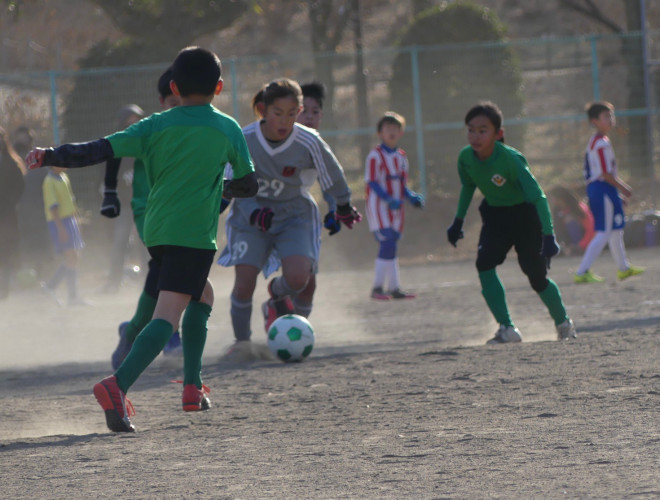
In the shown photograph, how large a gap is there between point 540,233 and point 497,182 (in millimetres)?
444

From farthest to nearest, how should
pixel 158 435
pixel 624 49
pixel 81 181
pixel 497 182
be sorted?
pixel 624 49 < pixel 81 181 < pixel 497 182 < pixel 158 435

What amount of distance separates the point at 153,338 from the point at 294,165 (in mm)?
2334

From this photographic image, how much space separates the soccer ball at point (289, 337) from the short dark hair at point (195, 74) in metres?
2.25

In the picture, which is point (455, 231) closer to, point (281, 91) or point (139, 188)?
point (281, 91)

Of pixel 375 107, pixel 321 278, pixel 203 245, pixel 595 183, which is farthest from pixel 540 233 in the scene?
pixel 375 107

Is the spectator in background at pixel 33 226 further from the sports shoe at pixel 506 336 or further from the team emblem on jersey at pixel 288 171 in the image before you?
the sports shoe at pixel 506 336

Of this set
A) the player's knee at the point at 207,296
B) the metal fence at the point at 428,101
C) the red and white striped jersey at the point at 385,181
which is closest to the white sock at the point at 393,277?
the red and white striped jersey at the point at 385,181

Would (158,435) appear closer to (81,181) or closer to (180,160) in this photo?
(180,160)

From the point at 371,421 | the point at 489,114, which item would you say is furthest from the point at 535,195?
the point at 371,421

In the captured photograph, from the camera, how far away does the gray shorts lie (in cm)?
712

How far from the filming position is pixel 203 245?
196 inches

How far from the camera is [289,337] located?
6.98 meters

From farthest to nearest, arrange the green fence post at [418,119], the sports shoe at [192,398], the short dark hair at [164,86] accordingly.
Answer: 1. the green fence post at [418,119]
2. the short dark hair at [164,86]
3. the sports shoe at [192,398]

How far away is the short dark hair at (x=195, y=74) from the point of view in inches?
197
